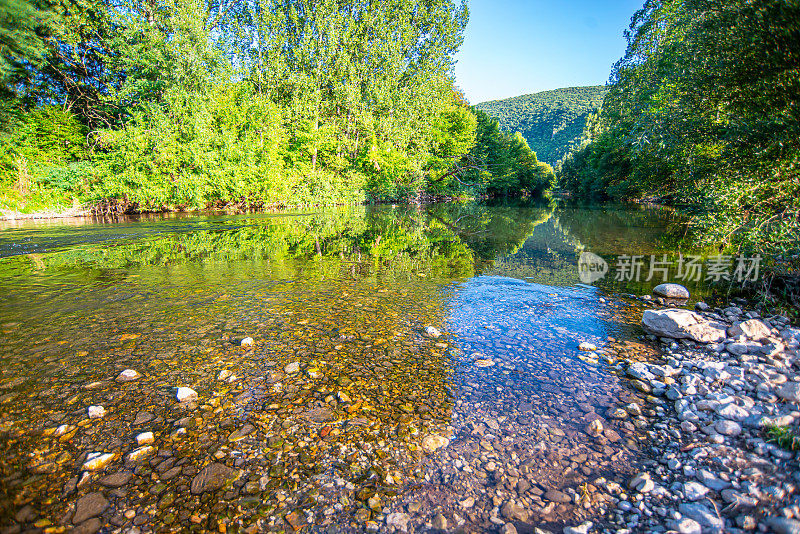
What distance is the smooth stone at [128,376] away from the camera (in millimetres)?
4270

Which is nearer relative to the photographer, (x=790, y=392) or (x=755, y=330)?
(x=790, y=392)

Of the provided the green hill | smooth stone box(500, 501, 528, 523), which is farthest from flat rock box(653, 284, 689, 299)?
the green hill

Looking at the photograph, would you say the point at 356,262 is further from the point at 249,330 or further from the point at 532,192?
the point at 532,192

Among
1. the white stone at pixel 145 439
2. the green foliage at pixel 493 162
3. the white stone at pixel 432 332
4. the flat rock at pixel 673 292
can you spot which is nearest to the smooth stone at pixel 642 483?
the white stone at pixel 432 332

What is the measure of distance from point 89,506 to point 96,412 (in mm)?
1356

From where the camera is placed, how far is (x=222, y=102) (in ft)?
90.5

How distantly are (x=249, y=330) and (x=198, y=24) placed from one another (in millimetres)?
27843

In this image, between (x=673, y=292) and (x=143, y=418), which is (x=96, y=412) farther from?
(x=673, y=292)

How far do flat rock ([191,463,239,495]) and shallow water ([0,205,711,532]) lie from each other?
0.02 m

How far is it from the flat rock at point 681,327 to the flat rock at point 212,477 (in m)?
6.66

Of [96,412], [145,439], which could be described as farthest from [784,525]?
[96,412]

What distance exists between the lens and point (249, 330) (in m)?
5.84

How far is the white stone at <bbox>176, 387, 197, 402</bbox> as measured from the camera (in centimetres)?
392

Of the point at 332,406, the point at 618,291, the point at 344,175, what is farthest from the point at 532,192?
the point at 332,406
